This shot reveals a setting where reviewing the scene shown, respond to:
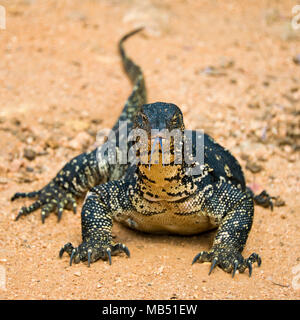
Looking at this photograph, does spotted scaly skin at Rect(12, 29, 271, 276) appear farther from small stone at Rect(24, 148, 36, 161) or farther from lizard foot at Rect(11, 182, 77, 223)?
small stone at Rect(24, 148, 36, 161)

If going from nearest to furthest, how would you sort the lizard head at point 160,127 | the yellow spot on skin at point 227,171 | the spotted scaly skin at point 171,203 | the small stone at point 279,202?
the lizard head at point 160,127, the spotted scaly skin at point 171,203, the yellow spot on skin at point 227,171, the small stone at point 279,202

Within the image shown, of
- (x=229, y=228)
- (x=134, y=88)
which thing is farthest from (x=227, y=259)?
(x=134, y=88)

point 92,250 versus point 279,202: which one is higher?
point 279,202

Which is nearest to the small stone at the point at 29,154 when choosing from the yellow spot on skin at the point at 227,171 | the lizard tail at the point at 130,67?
the lizard tail at the point at 130,67

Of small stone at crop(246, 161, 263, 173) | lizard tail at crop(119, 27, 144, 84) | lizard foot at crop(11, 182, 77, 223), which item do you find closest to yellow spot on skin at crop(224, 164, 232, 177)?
small stone at crop(246, 161, 263, 173)

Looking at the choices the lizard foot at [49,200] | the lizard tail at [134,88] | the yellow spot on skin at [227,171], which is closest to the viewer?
the yellow spot on skin at [227,171]

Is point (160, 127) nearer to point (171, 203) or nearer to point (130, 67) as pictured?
point (171, 203)

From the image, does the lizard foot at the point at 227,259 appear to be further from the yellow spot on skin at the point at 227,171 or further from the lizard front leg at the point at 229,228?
the yellow spot on skin at the point at 227,171

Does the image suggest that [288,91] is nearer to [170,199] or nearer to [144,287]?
[170,199]
